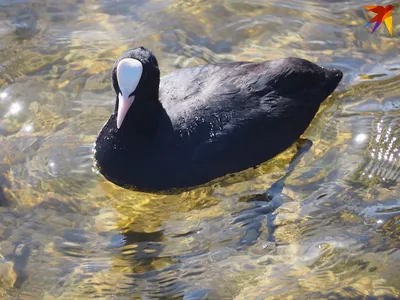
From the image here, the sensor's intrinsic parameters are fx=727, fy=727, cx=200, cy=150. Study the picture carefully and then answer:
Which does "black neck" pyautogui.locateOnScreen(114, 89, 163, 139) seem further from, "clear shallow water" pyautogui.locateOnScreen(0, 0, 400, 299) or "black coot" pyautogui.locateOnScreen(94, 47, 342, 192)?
"clear shallow water" pyautogui.locateOnScreen(0, 0, 400, 299)

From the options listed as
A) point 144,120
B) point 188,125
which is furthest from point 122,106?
point 188,125

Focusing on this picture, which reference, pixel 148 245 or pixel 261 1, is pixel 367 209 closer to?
pixel 148 245

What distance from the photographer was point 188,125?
4.46 m

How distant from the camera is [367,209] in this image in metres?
4.34

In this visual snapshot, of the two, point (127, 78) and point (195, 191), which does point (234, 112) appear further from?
point (127, 78)

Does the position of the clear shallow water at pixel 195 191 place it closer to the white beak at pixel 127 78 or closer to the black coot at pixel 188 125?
the black coot at pixel 188 125

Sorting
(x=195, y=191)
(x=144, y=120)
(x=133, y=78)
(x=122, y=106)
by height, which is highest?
(x=133, y=78)

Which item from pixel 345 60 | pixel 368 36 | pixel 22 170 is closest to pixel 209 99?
pixel 22 170

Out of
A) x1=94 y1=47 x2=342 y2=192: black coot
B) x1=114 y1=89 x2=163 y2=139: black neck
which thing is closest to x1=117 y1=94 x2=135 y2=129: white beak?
x1=94 y1=47 x2=342 y2=192: black coot

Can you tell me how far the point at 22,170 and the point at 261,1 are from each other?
2.76 metres

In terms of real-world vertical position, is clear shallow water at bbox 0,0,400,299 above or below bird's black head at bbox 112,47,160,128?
below

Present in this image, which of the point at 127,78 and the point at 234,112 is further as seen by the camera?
the point at 234,112

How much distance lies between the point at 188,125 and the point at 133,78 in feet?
1.53

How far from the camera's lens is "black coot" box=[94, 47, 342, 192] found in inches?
173
